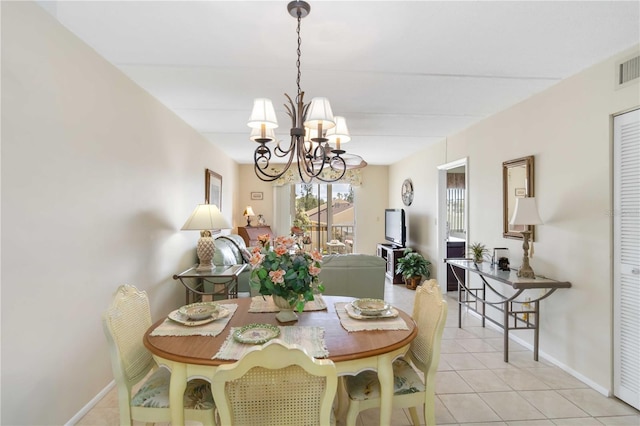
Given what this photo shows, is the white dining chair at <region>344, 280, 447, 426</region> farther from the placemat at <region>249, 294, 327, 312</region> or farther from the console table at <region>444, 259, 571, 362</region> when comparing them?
the console table at <region>444, 259, 571, 362</region>

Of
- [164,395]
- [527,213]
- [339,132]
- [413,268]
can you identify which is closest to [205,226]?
[339,132]

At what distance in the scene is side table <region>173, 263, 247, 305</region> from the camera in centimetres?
334

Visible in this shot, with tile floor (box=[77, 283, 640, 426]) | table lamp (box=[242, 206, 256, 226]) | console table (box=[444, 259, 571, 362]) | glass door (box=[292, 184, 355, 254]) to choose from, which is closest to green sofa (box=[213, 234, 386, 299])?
console table (box=[444, 259, 571, 362])

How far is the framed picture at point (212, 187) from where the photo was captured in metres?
4.96

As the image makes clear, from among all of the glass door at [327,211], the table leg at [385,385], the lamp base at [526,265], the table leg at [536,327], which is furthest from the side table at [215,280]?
the glass door at [327,211]

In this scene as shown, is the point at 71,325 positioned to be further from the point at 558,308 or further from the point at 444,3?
the point at 558,308

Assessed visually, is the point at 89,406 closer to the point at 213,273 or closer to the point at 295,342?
the point at 213,273

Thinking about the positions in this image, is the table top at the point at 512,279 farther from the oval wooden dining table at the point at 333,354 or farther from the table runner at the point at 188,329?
the table runner at the point at 188,329

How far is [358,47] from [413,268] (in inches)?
163

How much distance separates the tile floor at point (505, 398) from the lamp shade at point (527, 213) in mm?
1261

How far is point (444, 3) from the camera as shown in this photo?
1.76 meters

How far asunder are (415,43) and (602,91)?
1523mm

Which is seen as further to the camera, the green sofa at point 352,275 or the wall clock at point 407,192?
the wall clock at point 407,192

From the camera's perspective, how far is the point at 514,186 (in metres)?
3.44
